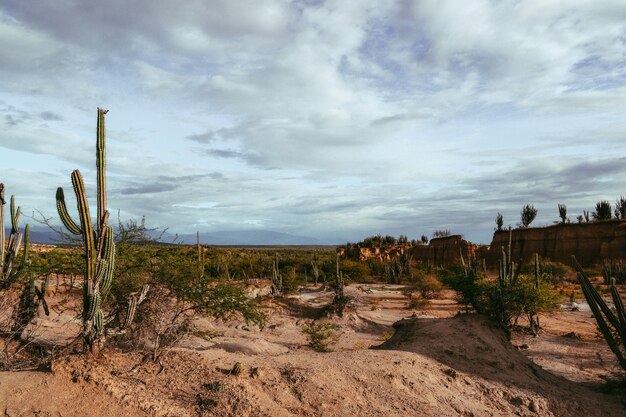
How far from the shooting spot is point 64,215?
7461 mm

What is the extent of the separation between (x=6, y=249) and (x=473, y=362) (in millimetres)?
10810

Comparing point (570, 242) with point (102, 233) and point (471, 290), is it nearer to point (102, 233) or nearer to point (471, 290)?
point (471, 290)

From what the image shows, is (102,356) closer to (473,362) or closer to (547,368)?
(473,362)

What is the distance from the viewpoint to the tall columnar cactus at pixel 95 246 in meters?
7.18

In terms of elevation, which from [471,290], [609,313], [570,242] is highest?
[570,242]

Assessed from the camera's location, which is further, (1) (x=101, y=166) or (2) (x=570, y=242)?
(2) (x=570, y=242)

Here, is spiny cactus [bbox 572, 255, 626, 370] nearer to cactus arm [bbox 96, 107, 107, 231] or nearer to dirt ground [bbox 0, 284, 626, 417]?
dirt ground [bbox 0, 284, 626, 417]

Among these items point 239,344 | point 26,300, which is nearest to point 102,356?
point 26,300

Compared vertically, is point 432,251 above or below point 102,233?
below

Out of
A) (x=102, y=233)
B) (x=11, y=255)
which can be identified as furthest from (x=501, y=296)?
(x=11, y=255)

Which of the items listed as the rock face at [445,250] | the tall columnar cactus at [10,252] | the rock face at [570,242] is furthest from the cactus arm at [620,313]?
the rock face at [445,250]

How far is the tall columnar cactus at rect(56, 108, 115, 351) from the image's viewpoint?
7184 millimetres

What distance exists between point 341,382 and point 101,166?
5.43 metres

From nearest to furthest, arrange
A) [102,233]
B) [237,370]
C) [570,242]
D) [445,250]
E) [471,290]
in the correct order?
[102,233] < [237,370] < [471,290] < [570,242] < [445,250]
